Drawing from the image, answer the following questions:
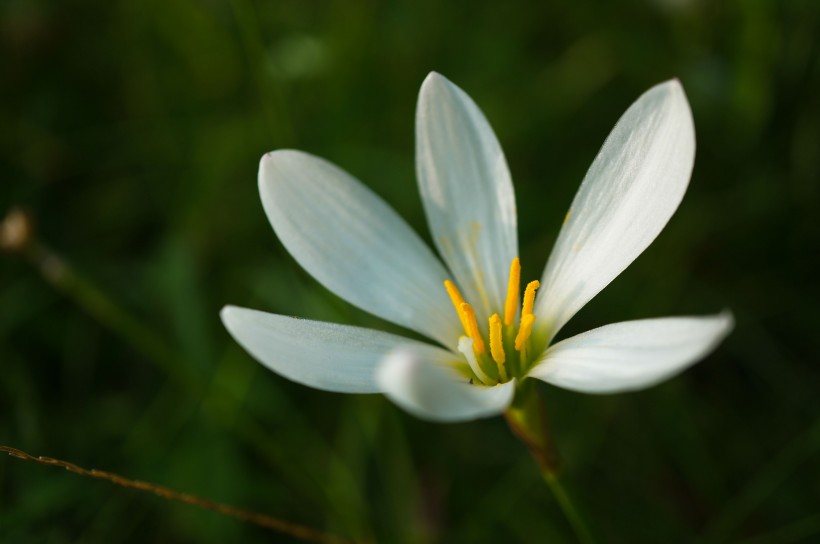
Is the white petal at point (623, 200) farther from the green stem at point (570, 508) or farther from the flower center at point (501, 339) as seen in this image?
the green stem at point (570, 508)

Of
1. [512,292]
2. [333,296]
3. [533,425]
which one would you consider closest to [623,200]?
[512,292]

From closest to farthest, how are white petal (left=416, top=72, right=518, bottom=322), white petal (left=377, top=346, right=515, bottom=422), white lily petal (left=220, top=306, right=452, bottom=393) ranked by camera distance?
white petal (left=377, top=346, right=515, bottom=422) → white lily petal (left=220, top=306, right=452, bottom=393) → white petal (left=416, top=72, right=518, bottom=322)

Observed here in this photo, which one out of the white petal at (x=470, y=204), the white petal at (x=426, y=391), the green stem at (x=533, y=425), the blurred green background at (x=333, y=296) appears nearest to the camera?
the white petal at (x=426, y=391)

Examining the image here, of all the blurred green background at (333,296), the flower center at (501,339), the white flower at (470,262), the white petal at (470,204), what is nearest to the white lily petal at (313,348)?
the white flower at (470,262)

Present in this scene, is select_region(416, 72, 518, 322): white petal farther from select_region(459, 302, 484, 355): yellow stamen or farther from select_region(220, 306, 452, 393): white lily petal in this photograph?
select_region(220, 306, 452, 393): white lily petal

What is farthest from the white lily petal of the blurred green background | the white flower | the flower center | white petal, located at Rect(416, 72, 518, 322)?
the blurred green background

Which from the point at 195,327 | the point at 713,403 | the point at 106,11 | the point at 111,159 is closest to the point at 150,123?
the point at 111,159

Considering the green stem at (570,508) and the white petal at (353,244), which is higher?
the white petal at (353,244)
